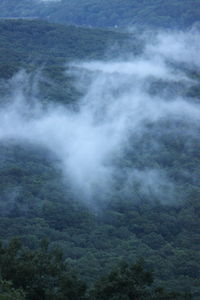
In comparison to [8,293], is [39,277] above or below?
above

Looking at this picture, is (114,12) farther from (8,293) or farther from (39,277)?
(8,293)

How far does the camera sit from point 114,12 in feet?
351

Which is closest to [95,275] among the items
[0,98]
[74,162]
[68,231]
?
[68,231]

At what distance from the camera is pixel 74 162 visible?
42781 mm

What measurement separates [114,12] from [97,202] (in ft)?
247

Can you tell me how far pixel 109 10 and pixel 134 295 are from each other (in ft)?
306

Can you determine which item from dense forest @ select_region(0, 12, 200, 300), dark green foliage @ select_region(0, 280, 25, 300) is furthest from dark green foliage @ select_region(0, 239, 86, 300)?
dark green foliage @ select_region(0, 280, 25, 300)

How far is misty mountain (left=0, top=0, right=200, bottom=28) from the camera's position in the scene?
10281cm

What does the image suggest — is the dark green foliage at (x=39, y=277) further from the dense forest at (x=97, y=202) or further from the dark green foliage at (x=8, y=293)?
the dark green foliage at (x=8, y=293)

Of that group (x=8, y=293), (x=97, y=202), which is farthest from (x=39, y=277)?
(x=97, y=202)

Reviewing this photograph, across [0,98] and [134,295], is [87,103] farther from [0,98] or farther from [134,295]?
[134,295]

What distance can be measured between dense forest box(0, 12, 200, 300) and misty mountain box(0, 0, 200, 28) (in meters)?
35.6

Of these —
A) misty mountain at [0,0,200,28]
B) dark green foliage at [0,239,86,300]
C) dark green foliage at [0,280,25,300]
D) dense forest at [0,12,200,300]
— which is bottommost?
dark green foliage at [0,280,25,300]

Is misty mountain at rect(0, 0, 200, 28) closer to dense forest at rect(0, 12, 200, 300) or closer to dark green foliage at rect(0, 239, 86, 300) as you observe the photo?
dense forest at rect(0, 12, 200, 300)
